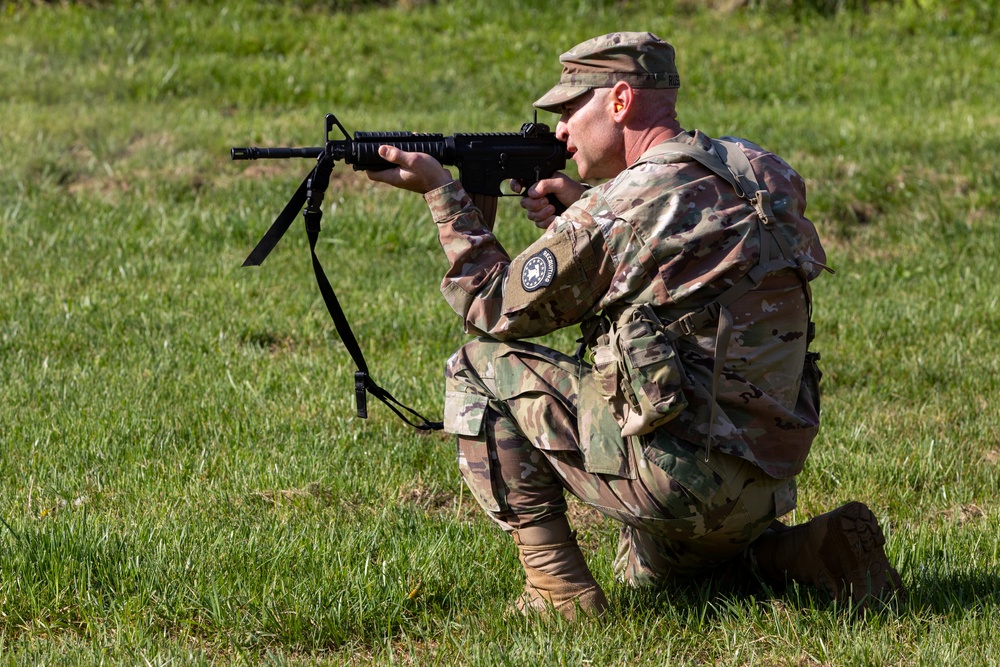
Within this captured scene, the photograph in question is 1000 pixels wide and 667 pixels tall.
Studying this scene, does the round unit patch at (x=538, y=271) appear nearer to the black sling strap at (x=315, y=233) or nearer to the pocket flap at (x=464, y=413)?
the pocket flap at (x=464, y=413)

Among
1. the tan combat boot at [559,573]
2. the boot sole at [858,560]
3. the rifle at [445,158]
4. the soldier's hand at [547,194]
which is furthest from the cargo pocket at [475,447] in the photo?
the boot sole at [858,560]

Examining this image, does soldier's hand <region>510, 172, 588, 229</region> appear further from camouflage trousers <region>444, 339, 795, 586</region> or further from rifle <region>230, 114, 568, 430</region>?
camouflage trousers <region>444, 339, 795, 586</region>

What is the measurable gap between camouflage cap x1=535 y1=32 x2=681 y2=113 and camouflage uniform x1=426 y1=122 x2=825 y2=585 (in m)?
0.20

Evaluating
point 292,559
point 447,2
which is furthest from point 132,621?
point 447,2

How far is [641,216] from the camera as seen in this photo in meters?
3.05

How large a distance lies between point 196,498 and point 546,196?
1.71m

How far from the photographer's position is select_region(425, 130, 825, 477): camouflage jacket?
305 centimetres

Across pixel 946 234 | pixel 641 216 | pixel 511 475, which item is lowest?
pixel 946 234

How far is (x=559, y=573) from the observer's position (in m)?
3.43

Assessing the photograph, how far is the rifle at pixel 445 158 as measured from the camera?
3504 mm

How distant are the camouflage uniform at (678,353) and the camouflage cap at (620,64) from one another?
0.64 feet

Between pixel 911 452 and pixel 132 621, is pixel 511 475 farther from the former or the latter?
pixel 911 452

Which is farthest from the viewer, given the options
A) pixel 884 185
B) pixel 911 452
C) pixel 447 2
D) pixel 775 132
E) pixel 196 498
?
pixel 447 2

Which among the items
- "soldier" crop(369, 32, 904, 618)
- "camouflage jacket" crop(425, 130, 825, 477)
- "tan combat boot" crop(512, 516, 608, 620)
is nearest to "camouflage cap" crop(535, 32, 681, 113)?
"soldier" crop(369, 32, 904, 618)
